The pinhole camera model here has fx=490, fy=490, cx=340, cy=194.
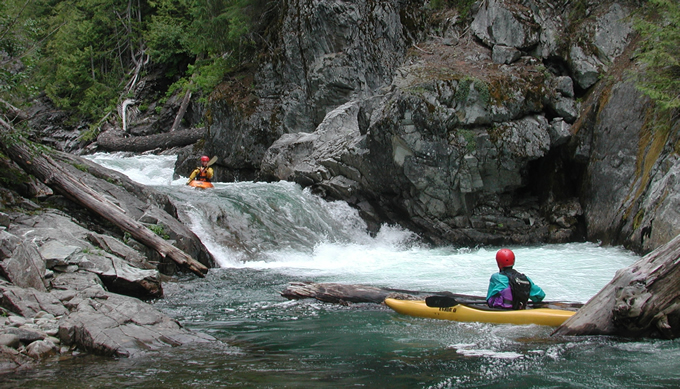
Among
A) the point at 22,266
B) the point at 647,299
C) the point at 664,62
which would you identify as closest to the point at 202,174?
the point at 22,266

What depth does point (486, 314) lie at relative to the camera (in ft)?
17.4

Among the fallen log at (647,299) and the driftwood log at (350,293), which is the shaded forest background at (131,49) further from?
the fallen log at (647,299)

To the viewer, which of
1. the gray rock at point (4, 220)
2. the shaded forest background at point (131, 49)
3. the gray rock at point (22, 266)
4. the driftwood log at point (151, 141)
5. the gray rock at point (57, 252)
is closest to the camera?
the gray rock at point (22, 266)

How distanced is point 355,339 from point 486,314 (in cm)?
150

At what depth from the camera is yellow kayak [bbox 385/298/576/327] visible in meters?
5.06

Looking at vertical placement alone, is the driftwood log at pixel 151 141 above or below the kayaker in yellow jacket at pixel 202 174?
above

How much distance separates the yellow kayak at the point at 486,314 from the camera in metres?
5.06

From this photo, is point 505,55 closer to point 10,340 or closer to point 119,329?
point 119,329

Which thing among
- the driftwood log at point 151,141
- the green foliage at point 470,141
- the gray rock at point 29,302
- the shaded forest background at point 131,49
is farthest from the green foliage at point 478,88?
the driftwood log at point 151,141

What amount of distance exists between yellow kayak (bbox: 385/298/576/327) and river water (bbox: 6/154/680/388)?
0.11 meters

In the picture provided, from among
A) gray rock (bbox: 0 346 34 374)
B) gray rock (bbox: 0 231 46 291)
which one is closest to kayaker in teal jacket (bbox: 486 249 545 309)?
gray rock (bbox: 0 346 34 374)

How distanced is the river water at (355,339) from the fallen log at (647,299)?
13cm

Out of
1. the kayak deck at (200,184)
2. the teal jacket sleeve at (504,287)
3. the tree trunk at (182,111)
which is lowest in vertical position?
the teal jacket sleeve at (504,287)

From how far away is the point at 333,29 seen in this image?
1717 cm
